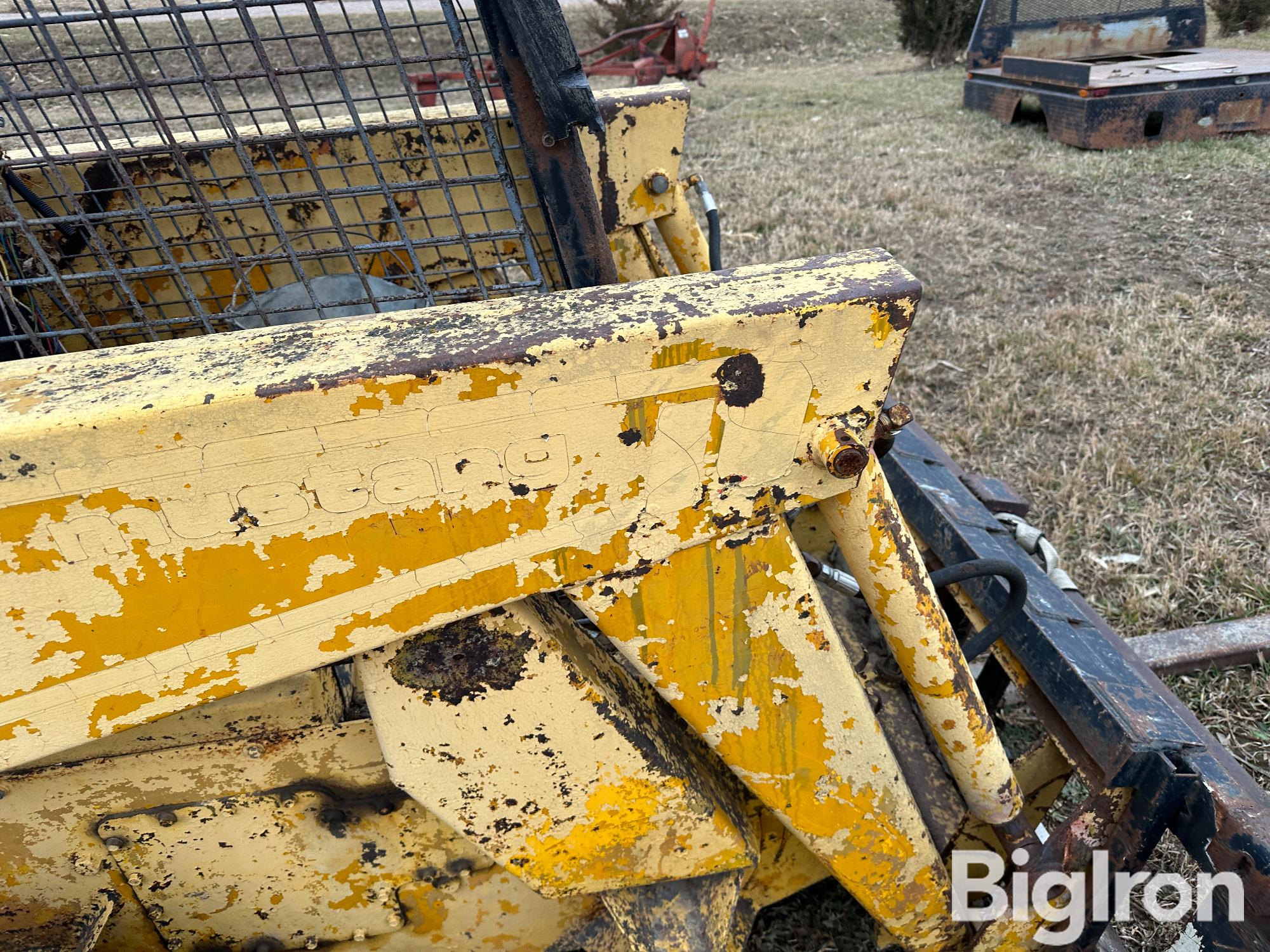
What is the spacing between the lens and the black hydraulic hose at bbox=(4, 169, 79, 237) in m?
1.41

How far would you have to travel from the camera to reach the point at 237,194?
5.88 ft

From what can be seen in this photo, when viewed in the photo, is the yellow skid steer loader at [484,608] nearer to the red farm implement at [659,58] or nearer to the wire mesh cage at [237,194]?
the wire mesh cage at [237,194]

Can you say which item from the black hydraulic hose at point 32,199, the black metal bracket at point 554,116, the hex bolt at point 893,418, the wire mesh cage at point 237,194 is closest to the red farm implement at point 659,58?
the wire mesh cage at point 237,194

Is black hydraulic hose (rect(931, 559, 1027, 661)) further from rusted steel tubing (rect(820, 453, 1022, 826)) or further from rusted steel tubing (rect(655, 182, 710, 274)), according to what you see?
rusted steel tubing (rect(655, 182, 710, 274))

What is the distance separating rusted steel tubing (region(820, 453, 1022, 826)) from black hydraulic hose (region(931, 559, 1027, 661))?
22 cm

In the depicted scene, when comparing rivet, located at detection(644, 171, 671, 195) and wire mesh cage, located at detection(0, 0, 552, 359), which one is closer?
wire mesh cage, located at detection(0, 0, 552, 359)

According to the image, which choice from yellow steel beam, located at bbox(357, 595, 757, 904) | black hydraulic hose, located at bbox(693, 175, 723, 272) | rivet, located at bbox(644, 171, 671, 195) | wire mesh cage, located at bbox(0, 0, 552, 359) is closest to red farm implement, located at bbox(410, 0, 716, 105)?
black hydraulic hose, located at bbox(693, 175, 723, 272)

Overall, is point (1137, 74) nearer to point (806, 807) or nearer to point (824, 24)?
point (806, 807)

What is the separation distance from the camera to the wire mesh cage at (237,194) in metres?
1.05

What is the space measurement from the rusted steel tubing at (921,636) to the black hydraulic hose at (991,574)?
0.72 ft

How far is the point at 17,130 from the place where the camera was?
1.15m

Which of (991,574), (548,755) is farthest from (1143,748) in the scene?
(548,755)

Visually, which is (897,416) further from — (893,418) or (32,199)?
(32,199)

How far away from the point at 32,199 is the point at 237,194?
442 mm
